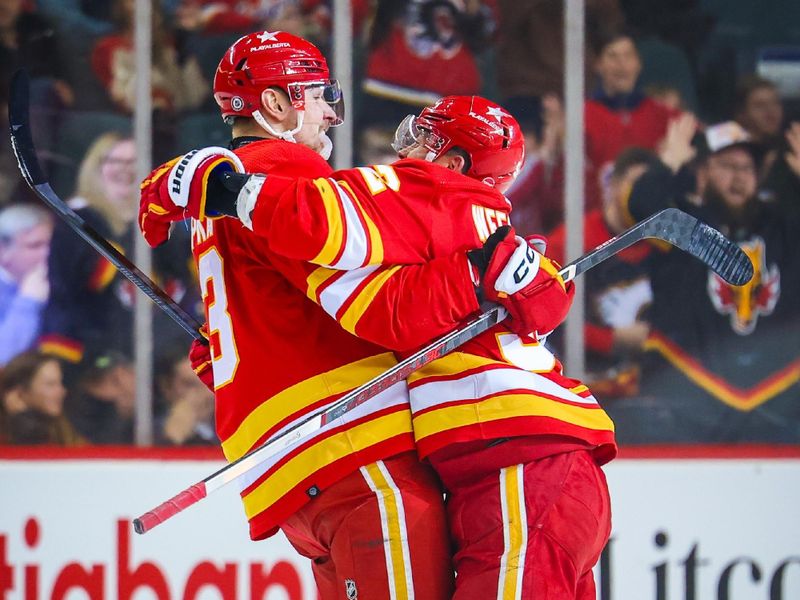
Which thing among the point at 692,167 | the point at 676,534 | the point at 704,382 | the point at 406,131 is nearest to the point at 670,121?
the point at 692,167

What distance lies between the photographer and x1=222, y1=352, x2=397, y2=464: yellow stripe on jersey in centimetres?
213

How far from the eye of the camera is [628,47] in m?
4.40

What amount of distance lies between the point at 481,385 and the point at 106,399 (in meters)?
2.47

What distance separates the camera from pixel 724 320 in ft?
14.4

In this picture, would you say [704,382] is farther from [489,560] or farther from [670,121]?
[489,560]

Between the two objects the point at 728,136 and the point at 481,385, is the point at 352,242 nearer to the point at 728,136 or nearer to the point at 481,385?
the point at 481,385

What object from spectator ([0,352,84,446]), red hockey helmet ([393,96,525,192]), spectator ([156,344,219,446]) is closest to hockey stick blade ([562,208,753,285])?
red hockey helmet ([393,96,525,192])

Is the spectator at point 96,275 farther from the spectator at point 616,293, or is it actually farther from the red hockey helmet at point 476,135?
the red hockey helmet at point 476,135

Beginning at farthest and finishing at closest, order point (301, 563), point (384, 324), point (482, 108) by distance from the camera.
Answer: point (301, 563)
point (482, 108)
point (384, 324)

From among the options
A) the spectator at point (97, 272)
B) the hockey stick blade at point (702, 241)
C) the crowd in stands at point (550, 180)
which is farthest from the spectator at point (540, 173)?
the hockey stick blade at point (702, 241)

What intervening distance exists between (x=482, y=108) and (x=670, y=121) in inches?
86.3

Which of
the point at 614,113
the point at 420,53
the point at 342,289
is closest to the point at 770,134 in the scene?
the point at 614,113

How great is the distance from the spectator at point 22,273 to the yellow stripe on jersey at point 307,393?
2.35 meters

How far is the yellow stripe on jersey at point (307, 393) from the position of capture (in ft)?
7.00
